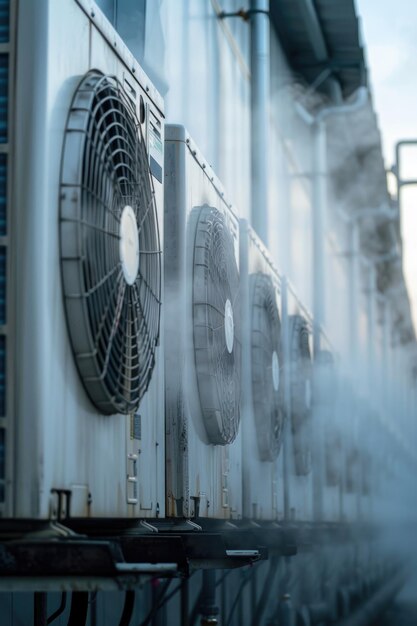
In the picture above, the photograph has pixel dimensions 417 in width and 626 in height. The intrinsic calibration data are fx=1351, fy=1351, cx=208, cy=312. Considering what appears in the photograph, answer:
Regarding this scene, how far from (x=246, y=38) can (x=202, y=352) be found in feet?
22.5

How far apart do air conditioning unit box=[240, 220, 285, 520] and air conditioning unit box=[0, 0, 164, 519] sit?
8.48 ft

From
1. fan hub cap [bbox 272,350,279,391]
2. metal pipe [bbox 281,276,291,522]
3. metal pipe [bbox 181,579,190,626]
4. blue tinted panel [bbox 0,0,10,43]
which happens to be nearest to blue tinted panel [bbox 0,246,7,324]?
blue tinted panel [bbox 0,0,10,43]

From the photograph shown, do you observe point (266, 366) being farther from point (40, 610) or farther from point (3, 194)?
point (3, 194)

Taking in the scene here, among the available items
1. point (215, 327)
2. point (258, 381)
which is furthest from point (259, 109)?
point (215, 327)

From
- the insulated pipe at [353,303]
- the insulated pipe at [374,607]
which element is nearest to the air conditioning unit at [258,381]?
the insulated pipe at [374,607]

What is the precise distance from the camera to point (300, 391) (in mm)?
8391

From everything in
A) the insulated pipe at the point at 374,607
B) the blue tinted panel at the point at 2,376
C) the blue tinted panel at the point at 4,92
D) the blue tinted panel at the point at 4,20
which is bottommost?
the insulated pipe at the point at 374,607

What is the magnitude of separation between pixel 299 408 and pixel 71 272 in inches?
212

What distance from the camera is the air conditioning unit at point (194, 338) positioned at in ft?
Answer: 14.8

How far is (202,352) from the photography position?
4781mm

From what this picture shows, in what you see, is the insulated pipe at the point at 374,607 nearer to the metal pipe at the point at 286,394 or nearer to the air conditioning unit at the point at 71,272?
the metal pipe at the point at 286,394

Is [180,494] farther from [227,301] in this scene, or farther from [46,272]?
[46,272]

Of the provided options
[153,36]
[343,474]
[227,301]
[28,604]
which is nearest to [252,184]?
[343,474]

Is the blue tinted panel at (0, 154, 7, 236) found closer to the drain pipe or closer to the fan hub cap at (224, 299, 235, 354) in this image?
the fan hub cap at (224, 299, 235, 354)
